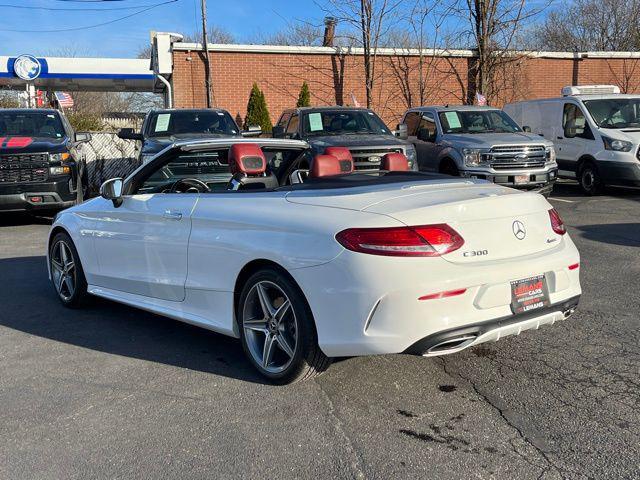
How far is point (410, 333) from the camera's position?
3.32 metres

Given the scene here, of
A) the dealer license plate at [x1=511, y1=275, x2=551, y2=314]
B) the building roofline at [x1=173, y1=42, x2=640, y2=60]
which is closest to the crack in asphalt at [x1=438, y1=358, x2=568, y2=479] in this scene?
the dealer license plate at [x1=511, y1=275, x2=551, y2=314]

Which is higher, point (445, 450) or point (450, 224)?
point (450, 224)

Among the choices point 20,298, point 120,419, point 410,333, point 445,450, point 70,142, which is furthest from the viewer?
point 70,142

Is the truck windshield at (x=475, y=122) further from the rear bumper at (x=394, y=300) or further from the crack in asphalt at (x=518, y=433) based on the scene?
the rear bumper at (x=394, y=300)

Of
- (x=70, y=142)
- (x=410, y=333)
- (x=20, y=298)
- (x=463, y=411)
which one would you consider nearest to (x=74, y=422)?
(x=410, y=333)

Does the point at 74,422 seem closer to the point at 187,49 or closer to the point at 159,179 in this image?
the point at 159,179

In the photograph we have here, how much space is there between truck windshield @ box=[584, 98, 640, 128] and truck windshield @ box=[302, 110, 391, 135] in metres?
4.65

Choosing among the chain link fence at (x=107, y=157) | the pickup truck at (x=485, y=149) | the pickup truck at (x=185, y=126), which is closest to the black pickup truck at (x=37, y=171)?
the pickup truck at (x=185, y=126)

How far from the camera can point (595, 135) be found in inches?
511

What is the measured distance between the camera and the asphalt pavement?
301 cm

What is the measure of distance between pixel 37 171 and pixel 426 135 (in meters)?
7.13

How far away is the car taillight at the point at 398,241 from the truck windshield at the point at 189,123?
27.9ft

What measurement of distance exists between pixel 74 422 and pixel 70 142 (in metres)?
8.64

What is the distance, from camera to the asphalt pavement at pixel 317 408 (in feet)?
9.89
